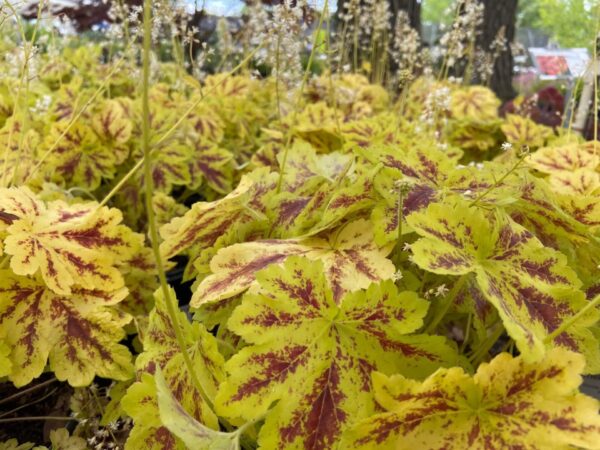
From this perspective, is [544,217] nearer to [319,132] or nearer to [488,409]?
[488,409]

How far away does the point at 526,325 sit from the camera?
611 mm

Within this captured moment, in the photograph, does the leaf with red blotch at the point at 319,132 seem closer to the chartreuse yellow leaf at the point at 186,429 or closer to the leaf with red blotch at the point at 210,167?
the leaf with red blotch at the point at 210,167

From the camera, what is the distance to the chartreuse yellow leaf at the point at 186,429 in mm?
557

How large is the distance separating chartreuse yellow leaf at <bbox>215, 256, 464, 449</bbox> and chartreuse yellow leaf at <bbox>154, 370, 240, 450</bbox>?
31 millimetres

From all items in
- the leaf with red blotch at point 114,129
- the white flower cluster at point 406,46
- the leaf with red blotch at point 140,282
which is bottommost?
the leaf with red blotch at point 140,282

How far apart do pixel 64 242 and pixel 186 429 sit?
0.46m

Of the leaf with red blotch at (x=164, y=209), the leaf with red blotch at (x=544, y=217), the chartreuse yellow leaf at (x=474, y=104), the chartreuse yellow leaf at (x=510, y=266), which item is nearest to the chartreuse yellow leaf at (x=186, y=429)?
the chartreuse yellow leaf at (x=510, y=266)

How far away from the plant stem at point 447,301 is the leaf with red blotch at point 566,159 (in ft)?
1.97

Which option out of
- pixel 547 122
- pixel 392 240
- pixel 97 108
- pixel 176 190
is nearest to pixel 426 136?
pixel 176 190

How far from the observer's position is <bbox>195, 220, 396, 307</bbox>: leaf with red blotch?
716 millimetres

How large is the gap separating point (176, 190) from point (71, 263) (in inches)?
38.1

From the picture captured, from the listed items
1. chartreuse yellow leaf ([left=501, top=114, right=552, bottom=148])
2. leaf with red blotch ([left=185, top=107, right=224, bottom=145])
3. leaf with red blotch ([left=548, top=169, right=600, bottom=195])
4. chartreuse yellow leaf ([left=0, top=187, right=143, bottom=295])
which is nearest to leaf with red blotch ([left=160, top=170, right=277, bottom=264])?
chartreuse yellow leaf ([left=0, top=187, right=143, bottom=295])

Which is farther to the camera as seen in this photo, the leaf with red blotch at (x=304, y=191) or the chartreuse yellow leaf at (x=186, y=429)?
the leaf with red blotch at (x=304, y=191)

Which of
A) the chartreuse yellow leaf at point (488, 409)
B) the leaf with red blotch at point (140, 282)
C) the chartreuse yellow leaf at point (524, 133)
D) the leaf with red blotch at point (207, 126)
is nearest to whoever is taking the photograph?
the chartreuse yellow leaf at point (488, 409)
